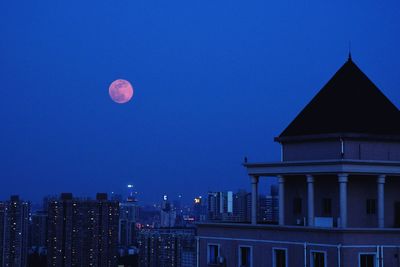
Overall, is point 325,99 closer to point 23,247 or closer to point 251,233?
point 251,233

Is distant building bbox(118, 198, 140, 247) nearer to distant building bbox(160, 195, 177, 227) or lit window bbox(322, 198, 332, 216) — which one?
distant building bbox(160, 195, 177, 227)

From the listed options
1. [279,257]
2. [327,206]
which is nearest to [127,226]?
[279,257]

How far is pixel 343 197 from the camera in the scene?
24094 millimetres

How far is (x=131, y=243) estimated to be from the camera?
14812 cm

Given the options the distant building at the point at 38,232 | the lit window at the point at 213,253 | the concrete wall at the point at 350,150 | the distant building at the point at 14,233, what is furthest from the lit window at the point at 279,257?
the distant building at the point at 38,232

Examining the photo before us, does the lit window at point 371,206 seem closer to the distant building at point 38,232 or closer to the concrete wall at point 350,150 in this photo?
the concrete wall at point 350,150

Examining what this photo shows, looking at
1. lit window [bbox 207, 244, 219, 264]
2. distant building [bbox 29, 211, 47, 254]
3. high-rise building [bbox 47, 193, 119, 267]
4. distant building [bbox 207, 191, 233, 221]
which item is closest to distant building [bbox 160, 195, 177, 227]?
distant building [bbox 29, 211, 47, 254]

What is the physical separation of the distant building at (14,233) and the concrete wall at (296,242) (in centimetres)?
8759

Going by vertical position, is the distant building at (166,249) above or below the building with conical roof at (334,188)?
below

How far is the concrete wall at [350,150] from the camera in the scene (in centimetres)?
2489

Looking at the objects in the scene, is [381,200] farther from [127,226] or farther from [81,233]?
[127,226]

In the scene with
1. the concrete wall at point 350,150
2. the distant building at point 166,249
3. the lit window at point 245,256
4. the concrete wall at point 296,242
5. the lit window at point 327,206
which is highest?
the concrete wall at point 350,150

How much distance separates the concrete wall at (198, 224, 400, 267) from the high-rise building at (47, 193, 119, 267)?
273 ft

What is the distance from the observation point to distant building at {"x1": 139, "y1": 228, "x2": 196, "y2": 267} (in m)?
116
